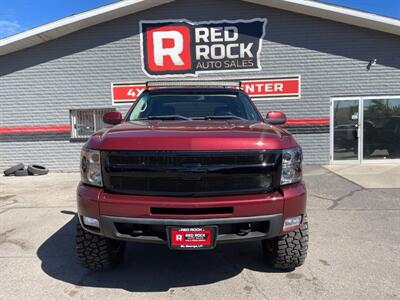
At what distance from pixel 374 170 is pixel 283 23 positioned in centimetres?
502

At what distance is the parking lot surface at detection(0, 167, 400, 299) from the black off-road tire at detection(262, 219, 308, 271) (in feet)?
0.40

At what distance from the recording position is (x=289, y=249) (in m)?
3.30

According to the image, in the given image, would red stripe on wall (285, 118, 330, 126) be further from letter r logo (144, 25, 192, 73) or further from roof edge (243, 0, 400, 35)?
letter r logo (144, 25, 192, 73)

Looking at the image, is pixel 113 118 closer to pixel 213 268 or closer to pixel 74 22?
pixel 213 268

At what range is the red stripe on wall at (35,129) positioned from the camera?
10852 mm

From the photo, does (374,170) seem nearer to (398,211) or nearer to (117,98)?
(398,211)

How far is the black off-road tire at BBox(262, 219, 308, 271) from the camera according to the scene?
329 cm

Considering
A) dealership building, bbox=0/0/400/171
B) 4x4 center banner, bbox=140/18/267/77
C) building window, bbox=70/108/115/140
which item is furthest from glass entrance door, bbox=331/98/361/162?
building window, bbox=70/108/115/140

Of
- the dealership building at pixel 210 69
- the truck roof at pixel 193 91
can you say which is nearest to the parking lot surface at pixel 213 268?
the truck roof at pixel 193 91

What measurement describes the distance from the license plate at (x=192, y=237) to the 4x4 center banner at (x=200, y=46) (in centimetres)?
840

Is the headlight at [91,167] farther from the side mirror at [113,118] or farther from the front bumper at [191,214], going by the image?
the side mirror at [113,118]

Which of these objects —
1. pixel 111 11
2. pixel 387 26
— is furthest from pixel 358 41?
pixel 111 11

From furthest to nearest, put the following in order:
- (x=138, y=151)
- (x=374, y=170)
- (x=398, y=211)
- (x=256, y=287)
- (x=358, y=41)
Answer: (x=358, y=41)
(x=374, y=170)
(x=398, y=211)
(x=256, y=287)
(x=138, y=151)

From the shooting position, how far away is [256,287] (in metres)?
3.14
